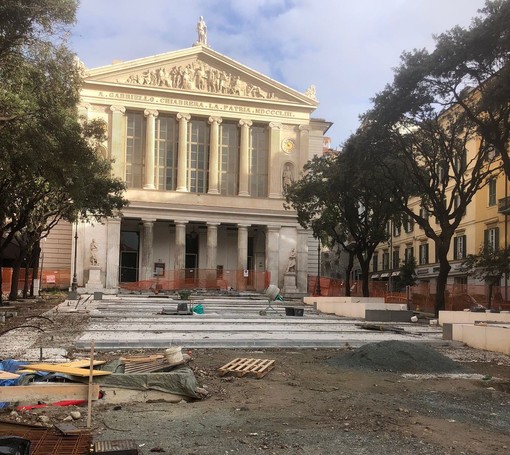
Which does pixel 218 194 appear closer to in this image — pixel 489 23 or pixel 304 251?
pixel 304 251

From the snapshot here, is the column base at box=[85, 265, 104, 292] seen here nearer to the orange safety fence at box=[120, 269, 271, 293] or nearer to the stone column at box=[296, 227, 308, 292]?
the orange safety fence at box=[120, 269, 271, 293]

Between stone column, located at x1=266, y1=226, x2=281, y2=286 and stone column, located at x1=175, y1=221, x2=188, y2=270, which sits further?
stone column, located at x1=266, y1=226, x2=281, y2=286

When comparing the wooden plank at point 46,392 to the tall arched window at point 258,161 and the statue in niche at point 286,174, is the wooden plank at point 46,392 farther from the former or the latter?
the statue in niche at point 286,174

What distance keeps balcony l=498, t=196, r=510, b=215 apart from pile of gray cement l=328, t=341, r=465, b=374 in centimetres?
2940

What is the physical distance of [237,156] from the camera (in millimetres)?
52938

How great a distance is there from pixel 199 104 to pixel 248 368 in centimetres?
4373

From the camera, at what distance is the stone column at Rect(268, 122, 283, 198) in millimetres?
52469

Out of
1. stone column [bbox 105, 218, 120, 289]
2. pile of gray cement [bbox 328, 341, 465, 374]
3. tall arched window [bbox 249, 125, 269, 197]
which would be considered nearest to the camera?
pile of gray cement [bbox 328, 341, 465, 374]

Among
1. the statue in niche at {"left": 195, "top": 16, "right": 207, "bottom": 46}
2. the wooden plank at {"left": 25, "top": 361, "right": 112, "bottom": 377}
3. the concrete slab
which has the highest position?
the statue in niche at {"left": 195, "top": 16, "right": 207, "bottom": 46}

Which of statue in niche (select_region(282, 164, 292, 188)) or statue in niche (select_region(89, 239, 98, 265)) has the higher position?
statue in niche (select_region(282, 164, 292, 188))

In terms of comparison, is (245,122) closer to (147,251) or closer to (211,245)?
(211,245)

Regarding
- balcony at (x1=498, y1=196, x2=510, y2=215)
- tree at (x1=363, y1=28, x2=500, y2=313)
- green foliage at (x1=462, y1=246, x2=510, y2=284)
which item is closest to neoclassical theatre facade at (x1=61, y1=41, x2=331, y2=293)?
balcony at (x1=498, y1=196, x2=510, y2=215)

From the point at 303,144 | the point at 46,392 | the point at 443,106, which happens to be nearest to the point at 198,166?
the point at 303,144

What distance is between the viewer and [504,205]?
38312 mm
